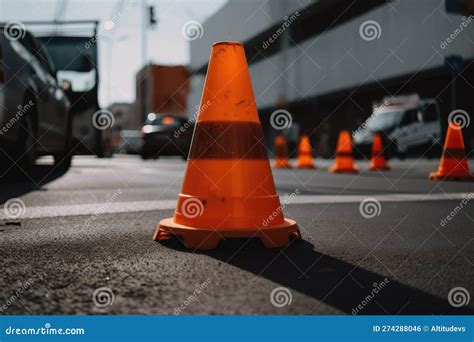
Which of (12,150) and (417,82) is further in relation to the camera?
(417,82)

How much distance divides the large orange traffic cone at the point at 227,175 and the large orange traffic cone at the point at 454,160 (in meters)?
6.45

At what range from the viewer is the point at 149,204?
582 cm

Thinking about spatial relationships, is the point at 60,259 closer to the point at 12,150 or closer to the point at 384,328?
the point at 384,328

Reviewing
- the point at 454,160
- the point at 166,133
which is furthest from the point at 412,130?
the point at 454,160

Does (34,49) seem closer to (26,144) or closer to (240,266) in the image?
(26,144)

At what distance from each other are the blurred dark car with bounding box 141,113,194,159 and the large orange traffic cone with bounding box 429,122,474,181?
10833 mm

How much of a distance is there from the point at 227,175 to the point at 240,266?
2.38 ft

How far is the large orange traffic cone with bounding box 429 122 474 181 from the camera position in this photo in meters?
9.31

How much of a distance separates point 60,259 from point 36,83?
4897 millimetres

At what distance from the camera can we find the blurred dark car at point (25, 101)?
641 cm

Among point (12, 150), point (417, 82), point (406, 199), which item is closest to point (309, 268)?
point (406, 199)

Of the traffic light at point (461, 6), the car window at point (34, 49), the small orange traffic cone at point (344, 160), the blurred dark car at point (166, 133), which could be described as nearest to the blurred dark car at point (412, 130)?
the blurred dark car at point (166, 133)

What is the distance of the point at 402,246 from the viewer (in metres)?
3.59

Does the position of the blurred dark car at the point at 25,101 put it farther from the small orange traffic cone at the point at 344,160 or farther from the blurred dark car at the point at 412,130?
the blurred dark car at the point at 412,130
